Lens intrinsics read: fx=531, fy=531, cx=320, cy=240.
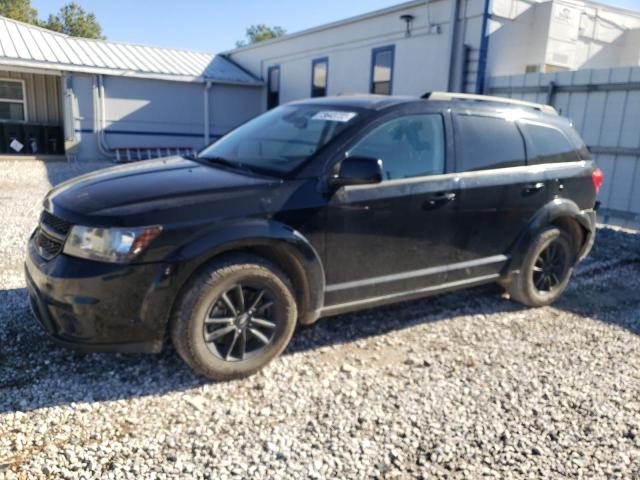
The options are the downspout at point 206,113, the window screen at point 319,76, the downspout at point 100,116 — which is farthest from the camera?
the downspout at point 206,113

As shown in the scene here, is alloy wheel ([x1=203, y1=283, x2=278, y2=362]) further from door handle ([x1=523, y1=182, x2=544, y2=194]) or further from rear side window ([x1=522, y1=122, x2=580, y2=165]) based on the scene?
rear side window ([x1=522, y1=122, x2=580, y2=165])

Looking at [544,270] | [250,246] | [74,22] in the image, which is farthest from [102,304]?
[74,22]

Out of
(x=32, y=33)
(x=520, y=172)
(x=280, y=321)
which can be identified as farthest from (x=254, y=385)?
Answer: (x=32, y=33)

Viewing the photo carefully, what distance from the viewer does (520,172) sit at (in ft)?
14.8

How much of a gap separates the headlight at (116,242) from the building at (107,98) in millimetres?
14605

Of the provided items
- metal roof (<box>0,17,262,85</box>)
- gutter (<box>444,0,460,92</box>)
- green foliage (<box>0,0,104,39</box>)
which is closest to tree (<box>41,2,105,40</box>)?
green foliage (<box>0,0,104,39</box>)

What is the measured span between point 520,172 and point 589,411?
2.05m

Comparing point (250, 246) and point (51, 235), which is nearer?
point (51, 235)

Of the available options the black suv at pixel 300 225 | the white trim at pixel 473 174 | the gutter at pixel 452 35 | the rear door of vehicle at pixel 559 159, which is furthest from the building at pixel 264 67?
the black suv at pixel 300 225

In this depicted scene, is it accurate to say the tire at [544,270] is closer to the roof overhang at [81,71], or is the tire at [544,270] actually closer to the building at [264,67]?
the building at [264,67]

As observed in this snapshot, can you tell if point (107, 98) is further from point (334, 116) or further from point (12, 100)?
point (334, 116)

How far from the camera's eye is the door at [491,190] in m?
4.21

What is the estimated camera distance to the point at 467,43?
1116 centimetres

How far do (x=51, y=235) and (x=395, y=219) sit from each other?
2.26 meters
